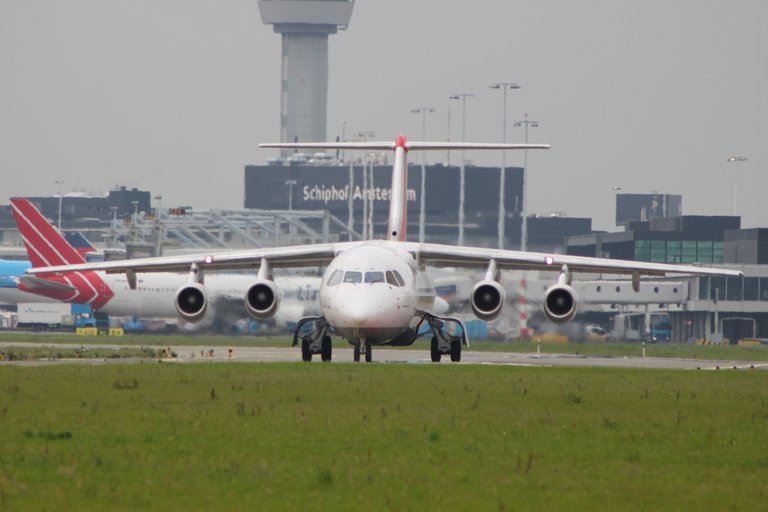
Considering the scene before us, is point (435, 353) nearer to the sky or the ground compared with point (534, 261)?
nearer to the ground

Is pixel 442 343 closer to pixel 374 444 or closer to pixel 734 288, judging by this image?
pixel 374 444

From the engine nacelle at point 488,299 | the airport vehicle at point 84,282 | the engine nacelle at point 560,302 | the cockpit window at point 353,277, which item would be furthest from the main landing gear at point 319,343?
the airport vehicle at point 84,282

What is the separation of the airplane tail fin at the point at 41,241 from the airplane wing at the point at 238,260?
39.0 metres

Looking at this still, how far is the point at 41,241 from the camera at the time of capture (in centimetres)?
8112

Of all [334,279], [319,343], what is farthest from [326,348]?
[334,279]

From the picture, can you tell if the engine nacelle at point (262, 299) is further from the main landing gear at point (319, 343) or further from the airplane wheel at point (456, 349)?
the airplane wheel at point (456, 349)

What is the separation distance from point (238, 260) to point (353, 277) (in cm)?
514

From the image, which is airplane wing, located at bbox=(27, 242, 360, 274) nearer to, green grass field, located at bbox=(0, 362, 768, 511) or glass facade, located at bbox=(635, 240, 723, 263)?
green grass field, located at bbox=(0, 362, 768, 511)

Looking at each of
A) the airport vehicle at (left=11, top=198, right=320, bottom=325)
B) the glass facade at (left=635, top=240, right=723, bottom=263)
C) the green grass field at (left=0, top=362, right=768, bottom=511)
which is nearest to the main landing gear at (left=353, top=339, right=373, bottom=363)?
the green grass field at (left=0, top=362, right=768, bottom=511)

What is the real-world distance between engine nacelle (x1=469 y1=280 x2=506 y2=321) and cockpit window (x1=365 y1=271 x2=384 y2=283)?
9.24ft

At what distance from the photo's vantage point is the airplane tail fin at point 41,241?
8044 cm

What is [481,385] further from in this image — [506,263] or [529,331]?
[529,331]

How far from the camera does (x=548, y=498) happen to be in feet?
46.7

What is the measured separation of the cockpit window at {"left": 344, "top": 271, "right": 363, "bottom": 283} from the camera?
37.0 metres
